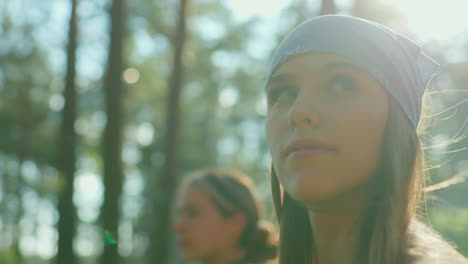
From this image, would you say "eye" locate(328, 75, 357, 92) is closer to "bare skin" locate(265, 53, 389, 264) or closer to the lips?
"bare skin" locate(265, 53, 389, 264)

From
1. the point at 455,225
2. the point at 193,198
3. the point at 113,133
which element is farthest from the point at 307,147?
the point at 113,133

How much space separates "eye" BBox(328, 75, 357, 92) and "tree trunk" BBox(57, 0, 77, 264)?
10.0 m

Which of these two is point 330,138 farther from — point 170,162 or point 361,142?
point 170,162

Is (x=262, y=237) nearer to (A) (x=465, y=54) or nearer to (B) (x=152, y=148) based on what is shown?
(A) (x=465, y=54)

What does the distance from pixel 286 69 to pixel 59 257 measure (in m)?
9.98

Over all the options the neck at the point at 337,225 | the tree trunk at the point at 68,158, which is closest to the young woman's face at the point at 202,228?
the neck at the point at 337,225

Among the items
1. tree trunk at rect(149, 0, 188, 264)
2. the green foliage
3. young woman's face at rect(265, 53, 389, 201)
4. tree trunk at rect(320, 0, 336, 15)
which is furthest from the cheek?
tree trunk at rect(149, 0, 188, 264)

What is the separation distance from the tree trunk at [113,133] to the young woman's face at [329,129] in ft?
25.0

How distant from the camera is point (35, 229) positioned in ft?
99.0

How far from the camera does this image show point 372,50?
71.4 inches

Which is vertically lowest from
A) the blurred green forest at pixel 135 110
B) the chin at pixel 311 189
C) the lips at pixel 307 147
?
the blurred green forest at pixel 135 110

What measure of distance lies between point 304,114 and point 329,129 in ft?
0.28

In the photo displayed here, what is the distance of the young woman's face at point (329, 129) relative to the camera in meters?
1.67

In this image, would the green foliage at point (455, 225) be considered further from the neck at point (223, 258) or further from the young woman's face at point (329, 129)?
the young woman's face at point (329, 129)
